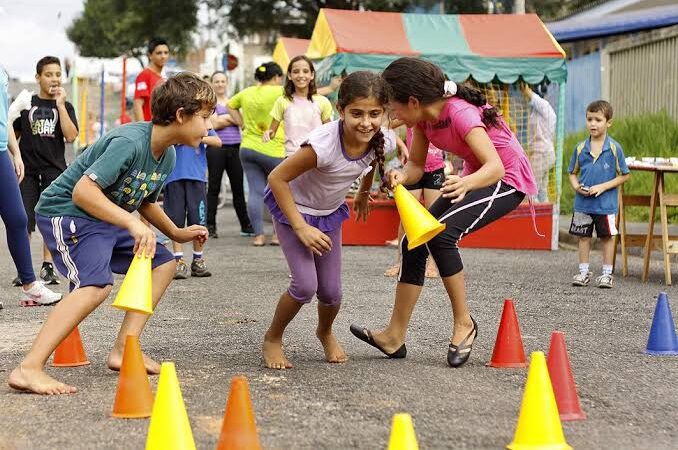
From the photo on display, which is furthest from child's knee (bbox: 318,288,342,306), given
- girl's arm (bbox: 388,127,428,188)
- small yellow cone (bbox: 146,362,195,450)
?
small yellow cone (bbox: 146,362,195,450)

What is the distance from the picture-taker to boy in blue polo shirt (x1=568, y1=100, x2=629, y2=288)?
9.77m

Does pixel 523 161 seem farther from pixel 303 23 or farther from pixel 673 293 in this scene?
pixel 303 23

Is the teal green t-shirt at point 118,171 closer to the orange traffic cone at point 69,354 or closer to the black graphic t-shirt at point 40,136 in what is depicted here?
the orange traffic cone at point 69,354

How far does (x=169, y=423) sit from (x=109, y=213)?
1428 millimetres

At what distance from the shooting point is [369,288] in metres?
8.93

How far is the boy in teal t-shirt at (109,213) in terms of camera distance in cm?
504

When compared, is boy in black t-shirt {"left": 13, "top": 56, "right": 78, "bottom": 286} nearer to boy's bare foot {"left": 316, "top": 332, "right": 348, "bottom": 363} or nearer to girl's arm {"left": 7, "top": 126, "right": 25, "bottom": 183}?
girl's arm {"left": 7, "top": 126, "right": 25, "bottom": 183}

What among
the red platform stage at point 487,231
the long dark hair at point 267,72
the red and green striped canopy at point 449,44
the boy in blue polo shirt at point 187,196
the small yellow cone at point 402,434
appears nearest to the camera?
the small yellow cone at point 402,434

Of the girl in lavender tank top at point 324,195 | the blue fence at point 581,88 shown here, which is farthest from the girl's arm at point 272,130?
the blue fence at point 581,88

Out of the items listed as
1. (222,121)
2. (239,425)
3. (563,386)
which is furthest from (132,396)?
(222,121)

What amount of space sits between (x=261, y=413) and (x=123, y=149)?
134cm

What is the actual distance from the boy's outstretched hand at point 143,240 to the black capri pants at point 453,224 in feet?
4.94

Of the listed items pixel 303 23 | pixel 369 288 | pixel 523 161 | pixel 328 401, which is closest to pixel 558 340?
pixel 328 401

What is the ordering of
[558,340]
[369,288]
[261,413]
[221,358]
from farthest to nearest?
[369,288], [221,358], [558,340], [261,413]
